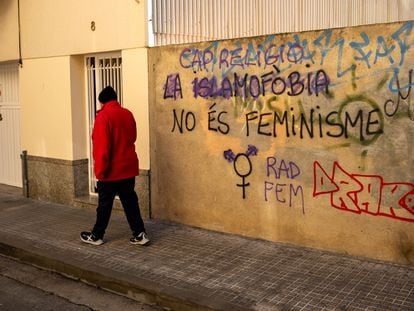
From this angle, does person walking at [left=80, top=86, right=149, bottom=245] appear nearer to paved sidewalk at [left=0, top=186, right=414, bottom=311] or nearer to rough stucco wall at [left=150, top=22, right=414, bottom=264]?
paved sidewalk at [left=0, top=186, right=414, bottom=311]

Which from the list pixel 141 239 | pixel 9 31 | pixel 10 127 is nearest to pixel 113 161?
pixel 141 239

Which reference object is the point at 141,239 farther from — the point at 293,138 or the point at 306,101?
the point at 306,101

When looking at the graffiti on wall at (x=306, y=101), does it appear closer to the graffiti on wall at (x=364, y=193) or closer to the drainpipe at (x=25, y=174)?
the graffiti on wall at (x=364, y=193)

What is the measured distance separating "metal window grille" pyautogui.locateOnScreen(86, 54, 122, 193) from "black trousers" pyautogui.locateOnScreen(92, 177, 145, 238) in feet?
6.91

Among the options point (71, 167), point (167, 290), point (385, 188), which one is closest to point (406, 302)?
point (385, 188)

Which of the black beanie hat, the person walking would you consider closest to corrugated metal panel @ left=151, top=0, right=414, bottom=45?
the black beanie hat

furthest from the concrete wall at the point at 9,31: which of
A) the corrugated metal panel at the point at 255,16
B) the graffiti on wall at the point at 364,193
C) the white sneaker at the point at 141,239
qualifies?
the graffiti on wall at the point at 364,193

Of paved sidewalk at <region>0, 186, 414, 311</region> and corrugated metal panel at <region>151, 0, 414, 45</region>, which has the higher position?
corrugated metal panel at <region>151, 0, 414, 45</region>

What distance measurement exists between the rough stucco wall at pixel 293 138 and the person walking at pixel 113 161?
92 centimetres

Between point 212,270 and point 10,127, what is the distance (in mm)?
6350

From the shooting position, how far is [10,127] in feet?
34.0

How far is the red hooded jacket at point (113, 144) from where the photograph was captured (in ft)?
20.1

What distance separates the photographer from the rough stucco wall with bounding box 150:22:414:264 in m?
5.32

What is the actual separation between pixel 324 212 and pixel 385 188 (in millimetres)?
721
